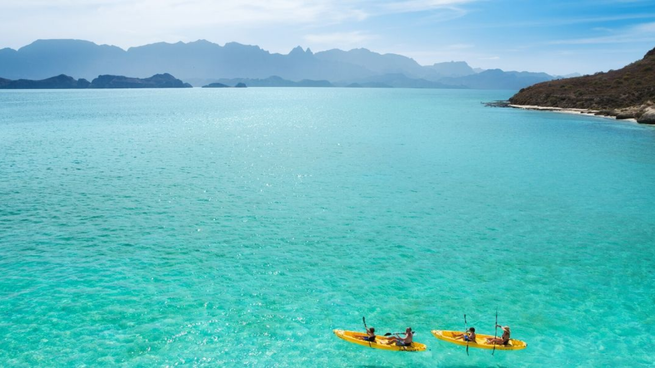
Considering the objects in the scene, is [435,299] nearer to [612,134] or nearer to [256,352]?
[256,352]

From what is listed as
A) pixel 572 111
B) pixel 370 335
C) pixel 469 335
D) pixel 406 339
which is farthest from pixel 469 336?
pixel 572 111

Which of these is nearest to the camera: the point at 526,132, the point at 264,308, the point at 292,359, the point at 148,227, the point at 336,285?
the point at 292,359

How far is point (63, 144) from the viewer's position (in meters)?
82.9

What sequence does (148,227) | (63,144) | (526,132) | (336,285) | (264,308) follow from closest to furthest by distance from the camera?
1. (264,308)
2. (336,285)
3. (148,227)
4. (63,144)
5. (526,132)

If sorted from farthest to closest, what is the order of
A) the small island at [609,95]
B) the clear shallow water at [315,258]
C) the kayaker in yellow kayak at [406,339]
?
1. the small island at [609,95]
2. the clear shallow water at [315,258]
3. the kayaker in yellow kayak at [406,339]

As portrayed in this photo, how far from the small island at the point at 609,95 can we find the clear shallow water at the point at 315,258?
80.9 meters

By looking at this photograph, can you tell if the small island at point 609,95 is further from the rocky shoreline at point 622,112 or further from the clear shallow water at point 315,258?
the clear shallow water at point 315,258

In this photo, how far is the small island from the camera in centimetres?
13375

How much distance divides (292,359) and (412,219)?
75.9ft

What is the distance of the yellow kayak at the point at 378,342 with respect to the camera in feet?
68.0

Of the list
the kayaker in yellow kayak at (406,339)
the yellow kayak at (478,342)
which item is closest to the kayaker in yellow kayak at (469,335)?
the yellow kayak at (478,342)

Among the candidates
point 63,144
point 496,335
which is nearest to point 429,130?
point 63,144

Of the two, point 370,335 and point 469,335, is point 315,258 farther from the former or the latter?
point 469,335

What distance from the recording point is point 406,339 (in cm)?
2066
